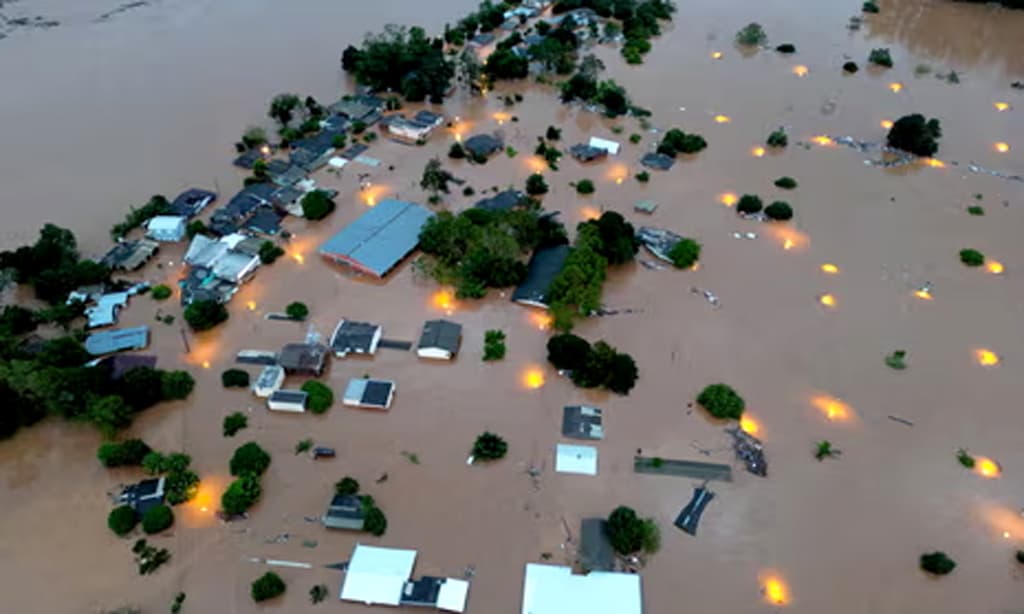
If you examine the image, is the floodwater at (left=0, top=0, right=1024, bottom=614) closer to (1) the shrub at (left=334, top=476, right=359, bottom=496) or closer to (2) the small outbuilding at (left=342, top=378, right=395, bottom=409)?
(2) the small outbuilding at (left=342, top=378, right=395, bottom=409)

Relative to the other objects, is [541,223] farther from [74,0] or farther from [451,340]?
[74,0]

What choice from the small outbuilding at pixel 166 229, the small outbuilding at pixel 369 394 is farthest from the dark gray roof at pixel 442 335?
the small outbuilding at pixel 166 229

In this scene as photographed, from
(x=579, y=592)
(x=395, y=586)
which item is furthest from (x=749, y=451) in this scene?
(x=395, y=586)

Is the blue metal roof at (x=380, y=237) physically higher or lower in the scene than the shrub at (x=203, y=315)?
higher

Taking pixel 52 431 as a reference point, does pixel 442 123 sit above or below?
above

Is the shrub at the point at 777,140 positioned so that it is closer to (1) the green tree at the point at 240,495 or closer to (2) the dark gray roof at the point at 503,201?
(2) the dark gray roof at the point at 503,201

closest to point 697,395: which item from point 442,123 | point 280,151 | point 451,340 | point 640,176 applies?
point 451,340
